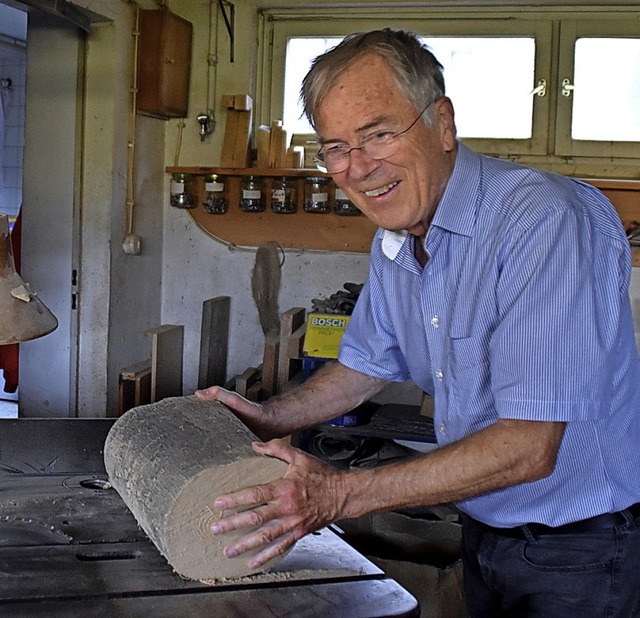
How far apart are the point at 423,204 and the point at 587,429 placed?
0.42 metres

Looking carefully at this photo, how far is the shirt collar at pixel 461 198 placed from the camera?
127 cm

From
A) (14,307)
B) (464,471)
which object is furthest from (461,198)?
(14,307)

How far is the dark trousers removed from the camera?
1268 mm

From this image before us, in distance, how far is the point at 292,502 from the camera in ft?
3.86

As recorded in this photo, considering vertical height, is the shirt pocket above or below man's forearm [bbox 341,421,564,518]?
above

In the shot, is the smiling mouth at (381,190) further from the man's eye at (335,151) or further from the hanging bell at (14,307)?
the hanging bell at (14,307)

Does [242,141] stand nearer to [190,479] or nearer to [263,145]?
[263,145]

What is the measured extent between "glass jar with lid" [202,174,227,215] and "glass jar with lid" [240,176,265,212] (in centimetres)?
8

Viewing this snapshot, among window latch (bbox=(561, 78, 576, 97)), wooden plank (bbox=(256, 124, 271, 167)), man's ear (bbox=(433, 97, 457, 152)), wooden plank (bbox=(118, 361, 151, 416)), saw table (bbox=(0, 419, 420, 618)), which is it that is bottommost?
saw table (bbox=(0, 419, 420, 618))

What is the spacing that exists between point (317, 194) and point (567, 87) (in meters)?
0.94

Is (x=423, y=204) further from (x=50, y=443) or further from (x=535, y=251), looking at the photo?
(x=50, y=443)

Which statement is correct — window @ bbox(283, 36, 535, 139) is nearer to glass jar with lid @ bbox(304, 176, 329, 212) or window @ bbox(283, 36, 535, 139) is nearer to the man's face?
glass jar with lid @ bbox(304, 176, 329, 212)

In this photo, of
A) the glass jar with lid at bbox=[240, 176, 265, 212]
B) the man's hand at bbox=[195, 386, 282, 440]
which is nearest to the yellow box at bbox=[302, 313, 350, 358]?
the glass jar with lid at bbox=[240, 176, 265, 212]

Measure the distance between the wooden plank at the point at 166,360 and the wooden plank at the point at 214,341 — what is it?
0.26 feet
